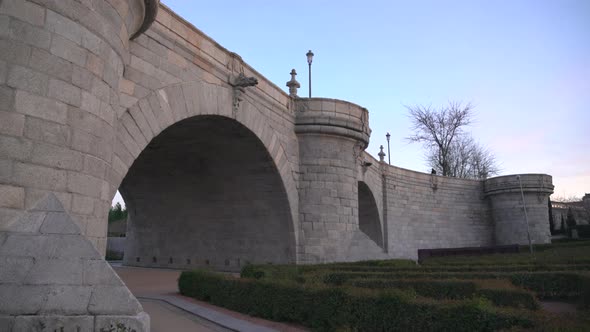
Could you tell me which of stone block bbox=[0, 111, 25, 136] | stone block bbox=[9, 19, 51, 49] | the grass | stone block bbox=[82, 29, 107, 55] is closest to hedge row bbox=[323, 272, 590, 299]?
the grass

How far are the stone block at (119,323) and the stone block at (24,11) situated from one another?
152 inches

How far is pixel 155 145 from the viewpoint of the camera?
16.6 m

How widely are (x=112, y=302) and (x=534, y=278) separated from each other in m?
8.79

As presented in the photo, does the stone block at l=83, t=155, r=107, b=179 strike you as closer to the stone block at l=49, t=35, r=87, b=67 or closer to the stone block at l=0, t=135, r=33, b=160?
the stone block at l=0, t=135, r=33, b=160

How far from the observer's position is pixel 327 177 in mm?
17766

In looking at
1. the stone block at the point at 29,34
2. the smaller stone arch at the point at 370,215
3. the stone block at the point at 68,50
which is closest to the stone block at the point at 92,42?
the stone block at the point at 68,50

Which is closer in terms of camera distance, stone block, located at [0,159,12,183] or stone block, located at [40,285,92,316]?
stone block, located at [40,285,92,316]

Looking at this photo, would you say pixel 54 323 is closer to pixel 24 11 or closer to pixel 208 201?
pixel 24 11

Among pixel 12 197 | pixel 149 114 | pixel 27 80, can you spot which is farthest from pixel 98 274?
pixel 149 114

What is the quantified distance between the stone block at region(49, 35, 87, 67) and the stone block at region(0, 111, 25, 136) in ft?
3.34

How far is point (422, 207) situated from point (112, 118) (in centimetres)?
2618

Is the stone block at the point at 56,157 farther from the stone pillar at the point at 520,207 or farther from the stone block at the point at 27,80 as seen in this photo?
the stone pillar at the point at 520,207

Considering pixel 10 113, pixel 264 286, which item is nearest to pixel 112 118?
pixel 10 113

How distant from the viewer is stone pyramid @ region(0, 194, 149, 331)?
5102 mm
